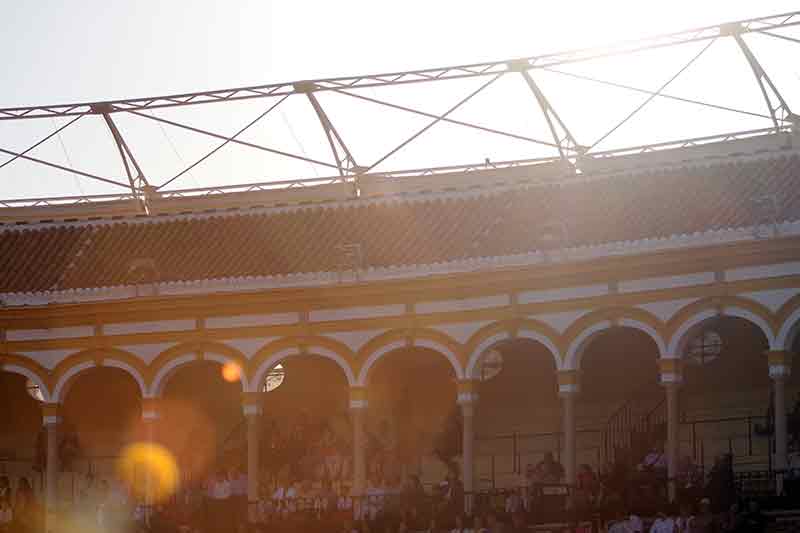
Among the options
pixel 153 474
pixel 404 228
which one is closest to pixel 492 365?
pixel 404 228

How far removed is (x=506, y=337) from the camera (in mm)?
47594

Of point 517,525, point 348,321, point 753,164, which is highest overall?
point 753,164

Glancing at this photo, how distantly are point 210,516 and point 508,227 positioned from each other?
355 inches

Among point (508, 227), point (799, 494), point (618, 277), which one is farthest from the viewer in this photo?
point (508, 227)

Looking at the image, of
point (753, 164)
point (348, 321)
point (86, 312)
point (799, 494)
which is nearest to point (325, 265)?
point (348, 321)

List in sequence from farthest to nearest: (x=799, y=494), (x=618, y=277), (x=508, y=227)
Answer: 1. (x=508, y=227)
2. (x=618, y=277)
3. (x=799, y=494)

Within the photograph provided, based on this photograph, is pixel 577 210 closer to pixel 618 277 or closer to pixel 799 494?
pixel 618 277

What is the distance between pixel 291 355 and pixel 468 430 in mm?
4541

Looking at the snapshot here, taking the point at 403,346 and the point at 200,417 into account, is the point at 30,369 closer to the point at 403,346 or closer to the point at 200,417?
the point at 200,417

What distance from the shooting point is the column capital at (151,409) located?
1966 inches

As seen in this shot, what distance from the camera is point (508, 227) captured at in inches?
1945

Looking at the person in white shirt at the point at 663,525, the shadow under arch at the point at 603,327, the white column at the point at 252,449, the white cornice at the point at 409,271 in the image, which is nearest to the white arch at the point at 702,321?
the shadow under arch at the point at 603,327

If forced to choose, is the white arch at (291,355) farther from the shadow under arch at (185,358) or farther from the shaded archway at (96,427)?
the shaded archway at (96,427)

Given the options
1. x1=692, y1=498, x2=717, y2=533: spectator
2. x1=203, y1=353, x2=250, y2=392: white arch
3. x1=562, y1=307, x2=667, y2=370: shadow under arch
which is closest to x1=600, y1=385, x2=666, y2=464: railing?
x1=562, y1=307, x2=667, y2=370: shadow under arch
